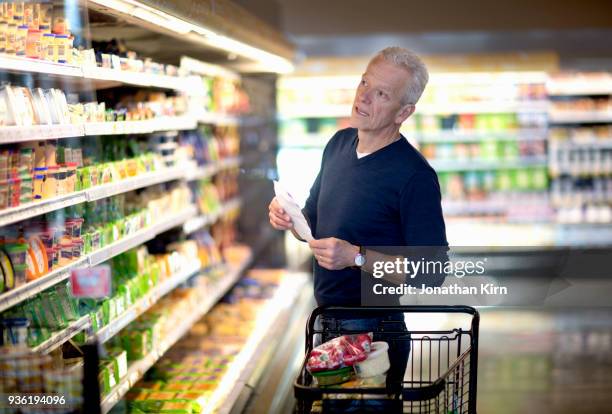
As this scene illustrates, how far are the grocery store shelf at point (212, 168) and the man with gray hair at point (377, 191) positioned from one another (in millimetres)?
2456

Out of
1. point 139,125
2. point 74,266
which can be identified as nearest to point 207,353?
point 139,125

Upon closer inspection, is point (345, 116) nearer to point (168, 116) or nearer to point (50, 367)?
point (168, 116)

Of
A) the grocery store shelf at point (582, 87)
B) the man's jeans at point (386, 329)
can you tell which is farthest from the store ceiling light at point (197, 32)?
the grocery store shelf at point (582, 87)

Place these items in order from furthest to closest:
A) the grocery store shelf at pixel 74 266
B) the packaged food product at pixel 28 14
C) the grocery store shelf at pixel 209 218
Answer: the grocery store shelf at pixel 209 218 → the packaged food product at pixel 28 14 → the grocery store shelf at pixel 74 266

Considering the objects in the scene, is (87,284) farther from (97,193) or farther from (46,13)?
(46,13)

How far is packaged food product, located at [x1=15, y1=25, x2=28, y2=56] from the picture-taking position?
2.86m

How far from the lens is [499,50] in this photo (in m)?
8.39

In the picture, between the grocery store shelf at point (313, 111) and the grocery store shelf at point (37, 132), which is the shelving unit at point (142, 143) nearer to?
the grocery store shelf at point (37, 132)

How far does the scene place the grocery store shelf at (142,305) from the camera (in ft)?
12.0

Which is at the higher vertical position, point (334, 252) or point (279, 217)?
point (279, 217)

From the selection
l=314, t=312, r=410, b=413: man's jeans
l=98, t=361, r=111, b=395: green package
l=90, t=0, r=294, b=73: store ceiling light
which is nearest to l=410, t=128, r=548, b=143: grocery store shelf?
l=90, t=0, r=294, b=73: store ceiling light

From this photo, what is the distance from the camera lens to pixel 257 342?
5859 millimetres

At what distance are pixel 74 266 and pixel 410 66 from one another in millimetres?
1433

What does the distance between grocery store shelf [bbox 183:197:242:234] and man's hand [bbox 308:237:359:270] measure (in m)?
2.64
